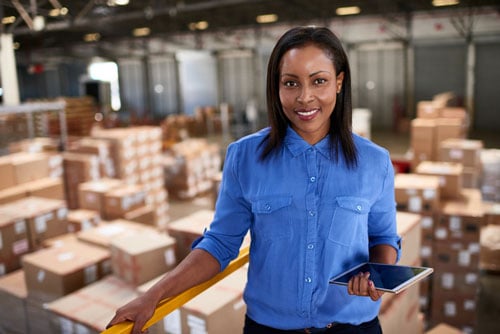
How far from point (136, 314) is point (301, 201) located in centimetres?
56

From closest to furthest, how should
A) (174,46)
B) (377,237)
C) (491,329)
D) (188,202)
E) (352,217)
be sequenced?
(352,217)
(377,237)
(491,329)
(188,202)
(174,46)

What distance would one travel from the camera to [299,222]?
56.6 inches

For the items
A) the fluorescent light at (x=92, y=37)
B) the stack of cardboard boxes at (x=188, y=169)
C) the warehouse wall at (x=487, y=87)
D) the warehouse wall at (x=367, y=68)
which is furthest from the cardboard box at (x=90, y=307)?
the fluorescent light at (x=92, y=37)

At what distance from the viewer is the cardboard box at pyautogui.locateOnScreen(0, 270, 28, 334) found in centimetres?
361

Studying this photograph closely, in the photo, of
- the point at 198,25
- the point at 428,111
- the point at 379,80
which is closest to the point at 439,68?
the point at 379,80

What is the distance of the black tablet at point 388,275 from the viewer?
132 cm

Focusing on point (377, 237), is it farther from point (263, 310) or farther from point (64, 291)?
point (64, 291)

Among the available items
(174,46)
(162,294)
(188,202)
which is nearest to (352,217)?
(162,294)

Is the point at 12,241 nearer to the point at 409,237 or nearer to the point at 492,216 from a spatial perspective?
the point at 409,237

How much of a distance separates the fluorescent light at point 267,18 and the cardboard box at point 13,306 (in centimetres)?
1554

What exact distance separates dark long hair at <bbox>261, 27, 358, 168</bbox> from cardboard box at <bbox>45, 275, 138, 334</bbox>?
1822 millimetres

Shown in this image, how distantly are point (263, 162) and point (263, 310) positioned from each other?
0.46 meters

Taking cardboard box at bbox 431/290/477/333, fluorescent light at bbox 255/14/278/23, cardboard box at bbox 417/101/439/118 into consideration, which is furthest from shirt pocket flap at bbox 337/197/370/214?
fluorescent light at bbox 255/14/278/23

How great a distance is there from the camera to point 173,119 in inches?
692
